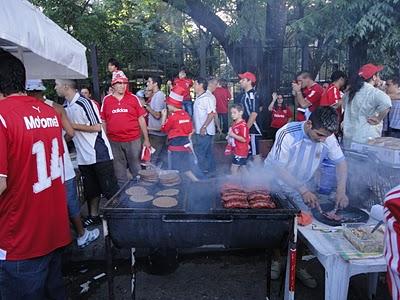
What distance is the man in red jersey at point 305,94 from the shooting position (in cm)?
686

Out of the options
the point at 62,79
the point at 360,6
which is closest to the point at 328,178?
the point at 62,79

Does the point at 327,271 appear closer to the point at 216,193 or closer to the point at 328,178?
the point at 216,193

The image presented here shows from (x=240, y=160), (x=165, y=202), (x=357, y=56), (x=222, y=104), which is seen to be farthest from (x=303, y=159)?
(x=357, y=56)

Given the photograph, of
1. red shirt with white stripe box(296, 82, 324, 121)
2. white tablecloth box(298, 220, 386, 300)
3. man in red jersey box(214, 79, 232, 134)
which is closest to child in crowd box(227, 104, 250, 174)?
red shirt with white stripe box(296, 82, 324, 121)

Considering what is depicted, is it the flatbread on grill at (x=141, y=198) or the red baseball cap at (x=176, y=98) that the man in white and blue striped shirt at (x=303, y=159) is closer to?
the flatbread on grill at (x=141, y=198)

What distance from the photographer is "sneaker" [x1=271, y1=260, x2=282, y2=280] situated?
3801mm

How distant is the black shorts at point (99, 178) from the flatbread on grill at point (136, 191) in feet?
4.81

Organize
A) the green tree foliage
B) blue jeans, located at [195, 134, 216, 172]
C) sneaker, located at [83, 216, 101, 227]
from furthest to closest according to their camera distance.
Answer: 1. the green tree foliage
2. blue jeans, located at [195, 134, 216, 172]
3. sneaker, located at [83, 216, 101, 227]

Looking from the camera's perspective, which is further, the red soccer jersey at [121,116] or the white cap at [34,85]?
the red soccer jersey at [121,116]

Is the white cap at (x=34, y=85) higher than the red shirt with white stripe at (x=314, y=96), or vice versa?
the white cap at (x=34, y=85)

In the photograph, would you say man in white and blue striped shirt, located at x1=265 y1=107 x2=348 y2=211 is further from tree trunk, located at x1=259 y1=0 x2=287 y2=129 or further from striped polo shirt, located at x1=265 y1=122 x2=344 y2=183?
tree trunk, located at x1=259 y1=0 x2=287 y2=129

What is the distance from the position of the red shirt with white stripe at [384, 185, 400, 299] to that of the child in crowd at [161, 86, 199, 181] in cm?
424

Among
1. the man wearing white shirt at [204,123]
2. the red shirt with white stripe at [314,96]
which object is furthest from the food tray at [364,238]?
the red shirt with white stripe at [314,96]

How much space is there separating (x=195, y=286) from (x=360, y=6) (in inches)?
260
